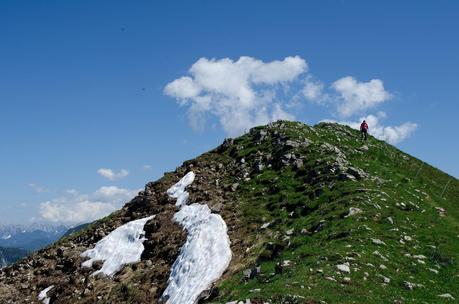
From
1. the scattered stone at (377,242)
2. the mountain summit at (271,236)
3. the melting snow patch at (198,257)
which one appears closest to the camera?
the mountain summit at (271,236)

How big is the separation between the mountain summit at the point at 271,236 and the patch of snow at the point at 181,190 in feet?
0.55

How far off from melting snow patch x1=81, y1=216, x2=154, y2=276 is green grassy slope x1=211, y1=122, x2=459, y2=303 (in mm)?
10129

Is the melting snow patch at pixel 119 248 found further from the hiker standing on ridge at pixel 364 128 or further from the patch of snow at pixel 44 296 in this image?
the hiker standing on ridge at pixel 364 128

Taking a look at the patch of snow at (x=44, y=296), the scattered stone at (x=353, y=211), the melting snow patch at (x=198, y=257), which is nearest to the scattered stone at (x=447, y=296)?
the scattered stone at (x=353, y=211)

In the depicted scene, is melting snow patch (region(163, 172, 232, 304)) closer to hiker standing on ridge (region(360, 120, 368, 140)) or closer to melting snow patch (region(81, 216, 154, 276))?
melting snow patch (region(81, 216, 154, 276))

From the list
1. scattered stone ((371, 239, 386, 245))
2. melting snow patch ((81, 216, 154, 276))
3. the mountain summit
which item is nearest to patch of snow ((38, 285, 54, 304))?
the mountain summit

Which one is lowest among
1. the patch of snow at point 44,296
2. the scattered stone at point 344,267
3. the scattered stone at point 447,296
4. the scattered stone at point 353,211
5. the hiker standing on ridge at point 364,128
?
the patch of snow at point 44,296

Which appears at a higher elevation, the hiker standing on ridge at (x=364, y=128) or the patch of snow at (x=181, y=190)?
the hiker standing on ridge at (x=364, y=128)

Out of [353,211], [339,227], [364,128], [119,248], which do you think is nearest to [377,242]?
[339,227]

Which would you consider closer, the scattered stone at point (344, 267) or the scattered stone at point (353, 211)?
the scattered stone at point (344, 267)

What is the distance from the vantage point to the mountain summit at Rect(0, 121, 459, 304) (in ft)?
88.7

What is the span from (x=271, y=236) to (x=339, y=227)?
5.67m

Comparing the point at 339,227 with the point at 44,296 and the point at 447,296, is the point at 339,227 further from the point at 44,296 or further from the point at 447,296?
the point at 44,296

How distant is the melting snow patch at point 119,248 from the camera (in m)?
42.8
